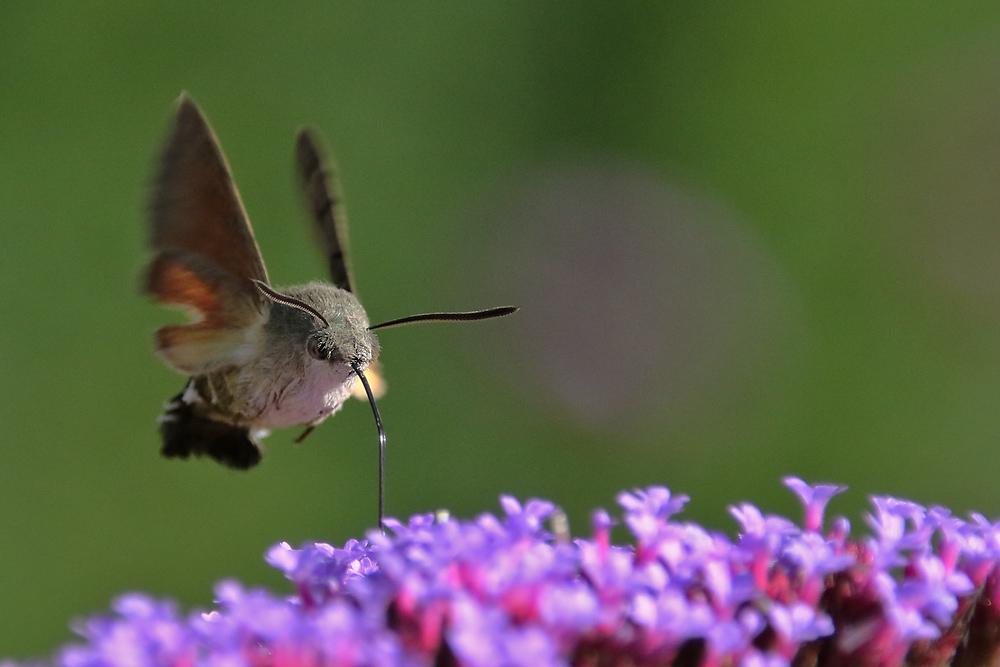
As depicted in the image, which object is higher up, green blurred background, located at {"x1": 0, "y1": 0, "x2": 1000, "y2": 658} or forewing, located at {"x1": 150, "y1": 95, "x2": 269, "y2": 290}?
forewing, located at {"x1": 150, "y1": 95, "x2": 269, "y2": 290}

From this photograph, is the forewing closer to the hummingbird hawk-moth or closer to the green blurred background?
the hummingbird hawk-moth

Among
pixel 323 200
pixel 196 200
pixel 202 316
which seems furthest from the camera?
pixel 323 200

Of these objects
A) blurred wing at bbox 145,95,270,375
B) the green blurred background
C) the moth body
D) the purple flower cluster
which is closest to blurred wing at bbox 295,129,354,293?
the moth body

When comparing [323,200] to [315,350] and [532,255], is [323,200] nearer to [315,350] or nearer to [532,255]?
[315,350]

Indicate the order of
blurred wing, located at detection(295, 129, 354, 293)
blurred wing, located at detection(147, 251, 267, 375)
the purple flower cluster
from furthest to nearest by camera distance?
blurred wing, located at detection(295, 129, 354, 293)
blurred wing, located at detection(147, 251, 267, 375)
the purple flower cluster

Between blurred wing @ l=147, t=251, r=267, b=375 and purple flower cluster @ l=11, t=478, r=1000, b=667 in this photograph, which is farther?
blurred wing @ l=147, t=251, r=267, b=375

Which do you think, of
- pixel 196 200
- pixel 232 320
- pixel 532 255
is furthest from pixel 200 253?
pixel 532 255
